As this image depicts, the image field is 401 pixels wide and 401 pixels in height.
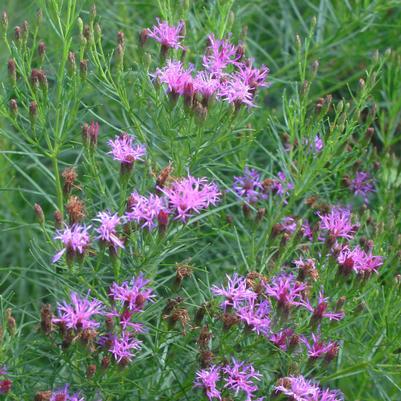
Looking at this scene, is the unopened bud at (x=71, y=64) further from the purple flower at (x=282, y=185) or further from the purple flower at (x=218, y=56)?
the purple flower at (x=282, y=185)

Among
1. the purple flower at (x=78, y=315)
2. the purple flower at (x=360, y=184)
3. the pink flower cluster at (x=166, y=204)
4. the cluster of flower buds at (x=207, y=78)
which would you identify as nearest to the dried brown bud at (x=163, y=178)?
the pink flower cluster at (x=166, y=204)

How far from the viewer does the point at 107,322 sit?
1602 millimetres

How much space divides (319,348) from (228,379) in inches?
8.0

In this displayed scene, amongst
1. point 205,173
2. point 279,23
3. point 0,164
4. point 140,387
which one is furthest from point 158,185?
point 279,23

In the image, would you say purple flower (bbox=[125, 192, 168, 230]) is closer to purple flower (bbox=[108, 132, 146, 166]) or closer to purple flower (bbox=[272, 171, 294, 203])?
purple flower (bbox=[108, 132, 146, 166])

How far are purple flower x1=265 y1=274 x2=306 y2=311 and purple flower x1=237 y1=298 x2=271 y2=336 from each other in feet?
0.09

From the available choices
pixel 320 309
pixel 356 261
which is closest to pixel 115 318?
pixel 320 309

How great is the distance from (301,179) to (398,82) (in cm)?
65

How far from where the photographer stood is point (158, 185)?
1669 mm

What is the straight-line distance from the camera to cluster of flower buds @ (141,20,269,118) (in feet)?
5.72

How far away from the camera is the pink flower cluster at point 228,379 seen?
5.28 feet

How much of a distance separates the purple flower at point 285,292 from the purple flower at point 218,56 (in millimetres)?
476

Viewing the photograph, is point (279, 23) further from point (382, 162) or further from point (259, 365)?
point (259, 365)

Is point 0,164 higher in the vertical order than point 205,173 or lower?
lower
